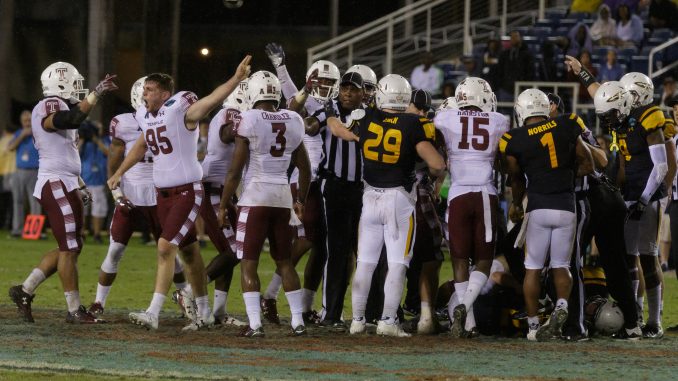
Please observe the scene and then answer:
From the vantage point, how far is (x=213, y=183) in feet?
34.7

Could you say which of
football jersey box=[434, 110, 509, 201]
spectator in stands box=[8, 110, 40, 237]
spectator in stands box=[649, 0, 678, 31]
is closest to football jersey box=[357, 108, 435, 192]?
football jersey box=[434, 110, 509, 201]

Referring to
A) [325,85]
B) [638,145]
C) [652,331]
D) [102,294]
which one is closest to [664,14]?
[638,145]

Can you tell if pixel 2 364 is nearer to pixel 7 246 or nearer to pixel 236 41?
pixel 7 246

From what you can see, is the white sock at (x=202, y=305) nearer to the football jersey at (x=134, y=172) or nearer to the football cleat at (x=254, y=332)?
the football cleat at (x=254, y=332)

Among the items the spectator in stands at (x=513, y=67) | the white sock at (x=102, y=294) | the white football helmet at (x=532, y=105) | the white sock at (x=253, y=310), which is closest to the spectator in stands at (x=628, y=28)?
the spectator in stands at (x=513, y=67)

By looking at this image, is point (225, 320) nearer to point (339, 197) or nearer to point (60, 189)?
point (339, 197)

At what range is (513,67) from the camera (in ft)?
63.9

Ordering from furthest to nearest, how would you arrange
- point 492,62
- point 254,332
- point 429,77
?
1. point 429,77
2. point 492,62
3. point 254,332

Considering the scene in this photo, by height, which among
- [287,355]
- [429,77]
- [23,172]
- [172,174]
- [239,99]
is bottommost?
[287,355]

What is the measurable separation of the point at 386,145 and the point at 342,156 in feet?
2.69

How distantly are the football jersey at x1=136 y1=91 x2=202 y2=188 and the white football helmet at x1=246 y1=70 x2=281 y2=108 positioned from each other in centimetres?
52

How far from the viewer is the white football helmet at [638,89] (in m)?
10.5

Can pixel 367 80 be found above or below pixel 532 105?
above

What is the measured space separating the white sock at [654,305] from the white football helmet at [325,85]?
9.77ft
